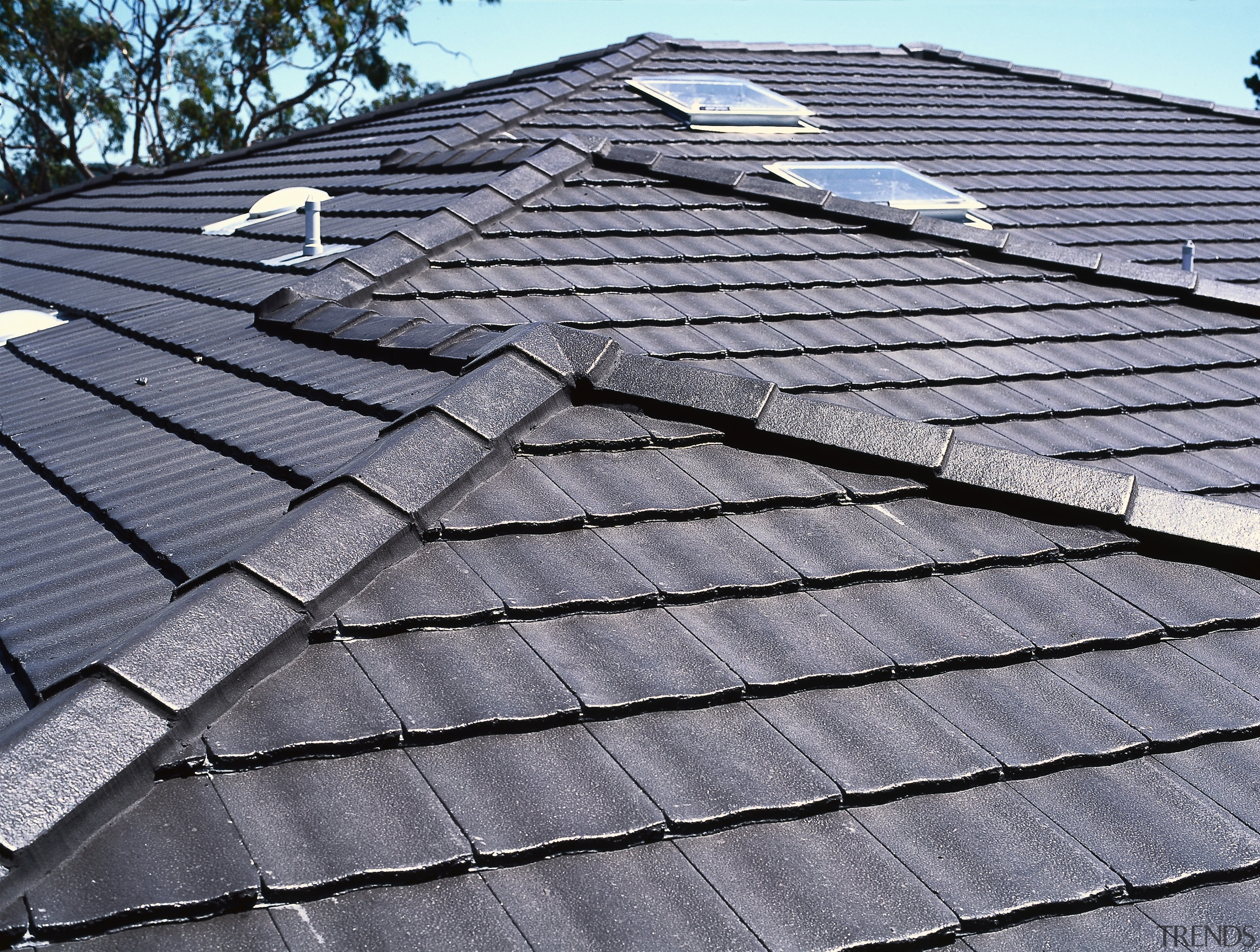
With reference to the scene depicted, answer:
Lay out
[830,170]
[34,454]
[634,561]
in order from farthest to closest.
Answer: [830,170] → [34,454] → [634,561]

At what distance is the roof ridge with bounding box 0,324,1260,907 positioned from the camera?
218 cm

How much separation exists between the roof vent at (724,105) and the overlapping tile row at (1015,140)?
0.56ft

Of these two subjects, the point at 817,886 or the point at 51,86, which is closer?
the point at 817,886

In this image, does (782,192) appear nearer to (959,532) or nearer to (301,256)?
(301,256)

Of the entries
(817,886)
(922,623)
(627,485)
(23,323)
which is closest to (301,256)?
(23,323)

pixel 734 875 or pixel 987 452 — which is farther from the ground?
pixel 987 452

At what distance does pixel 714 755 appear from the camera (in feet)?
8.36

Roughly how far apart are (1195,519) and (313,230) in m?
4.91

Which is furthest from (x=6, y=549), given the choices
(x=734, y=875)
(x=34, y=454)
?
(x=734, y=875)

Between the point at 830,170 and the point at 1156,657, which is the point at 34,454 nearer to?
the point at 1156,657

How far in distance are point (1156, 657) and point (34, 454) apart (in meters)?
4.22

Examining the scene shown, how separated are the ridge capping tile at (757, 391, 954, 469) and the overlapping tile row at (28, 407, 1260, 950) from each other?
0.97ft

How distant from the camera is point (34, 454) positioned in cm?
471

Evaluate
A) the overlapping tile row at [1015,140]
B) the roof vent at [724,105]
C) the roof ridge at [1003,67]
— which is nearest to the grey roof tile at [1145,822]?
the overlapping tile row at [1015,140]
